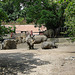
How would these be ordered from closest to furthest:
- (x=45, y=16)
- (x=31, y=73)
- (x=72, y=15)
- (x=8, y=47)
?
(x=31, y=73), (x=72, y=15), (x=8, y=47), (x=45, y=16)

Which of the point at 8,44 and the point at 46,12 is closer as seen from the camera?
the point at 8,44

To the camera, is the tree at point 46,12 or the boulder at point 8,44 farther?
the tree at point 46,12

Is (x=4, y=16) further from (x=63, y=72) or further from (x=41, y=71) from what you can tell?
(x=63, y=72)

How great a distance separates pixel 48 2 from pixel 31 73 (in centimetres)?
A: 1746

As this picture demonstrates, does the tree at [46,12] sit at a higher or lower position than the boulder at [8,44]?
higher

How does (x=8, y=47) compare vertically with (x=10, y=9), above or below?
below

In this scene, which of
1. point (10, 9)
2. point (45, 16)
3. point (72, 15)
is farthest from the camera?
point (10, 9)

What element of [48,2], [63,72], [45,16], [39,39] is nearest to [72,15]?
[63,72]

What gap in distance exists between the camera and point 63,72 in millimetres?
4742

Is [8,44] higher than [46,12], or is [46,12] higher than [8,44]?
[46,12]

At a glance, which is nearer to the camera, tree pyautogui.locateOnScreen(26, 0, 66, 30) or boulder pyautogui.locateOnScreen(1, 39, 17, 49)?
boulder pyautogui.locateOnScreen(1, 39, 17, 49)

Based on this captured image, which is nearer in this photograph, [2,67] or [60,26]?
[2,67]

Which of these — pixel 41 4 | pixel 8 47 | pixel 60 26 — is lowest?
pixel 8 47

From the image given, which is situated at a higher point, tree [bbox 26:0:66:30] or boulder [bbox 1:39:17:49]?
tree [bbox 26:0:66:30]
